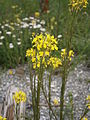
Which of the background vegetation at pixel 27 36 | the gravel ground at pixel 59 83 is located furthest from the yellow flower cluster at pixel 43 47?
the background vegetation at pixel 27 36

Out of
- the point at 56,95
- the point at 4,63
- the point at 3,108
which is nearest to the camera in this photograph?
the point at 3,108

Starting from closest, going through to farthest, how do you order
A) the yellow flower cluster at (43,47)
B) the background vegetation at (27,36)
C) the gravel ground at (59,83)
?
the yellow flower cluster at (43,47) < the gravel ground at (59,83) < the background vegetation at (27,36)

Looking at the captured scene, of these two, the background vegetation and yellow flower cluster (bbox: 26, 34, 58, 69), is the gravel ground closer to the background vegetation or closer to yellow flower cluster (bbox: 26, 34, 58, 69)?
the background vegetation

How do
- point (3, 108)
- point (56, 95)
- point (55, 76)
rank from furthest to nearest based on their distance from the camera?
point (55, 76) < point (56, 95) < point (3, 108)

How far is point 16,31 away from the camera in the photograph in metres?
4.62

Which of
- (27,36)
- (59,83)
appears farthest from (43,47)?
(27,36)

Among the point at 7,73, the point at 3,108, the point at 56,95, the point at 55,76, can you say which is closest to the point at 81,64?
the point at 55,76

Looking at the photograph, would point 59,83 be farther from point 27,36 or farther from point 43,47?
point 43,47

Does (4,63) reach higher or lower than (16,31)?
lower

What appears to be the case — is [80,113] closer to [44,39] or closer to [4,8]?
[44,39]

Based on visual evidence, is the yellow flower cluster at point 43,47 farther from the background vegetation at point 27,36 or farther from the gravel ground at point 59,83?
the background vegetation at point 27,36

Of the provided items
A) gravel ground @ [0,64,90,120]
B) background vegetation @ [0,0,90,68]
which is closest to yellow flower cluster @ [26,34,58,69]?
gravel ground @ [0,64,90,120]

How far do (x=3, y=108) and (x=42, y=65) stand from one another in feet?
3.67

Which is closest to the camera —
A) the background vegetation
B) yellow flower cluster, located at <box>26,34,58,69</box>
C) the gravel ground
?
yellow flower cluster, located at <box>26,34,58,69</box>
